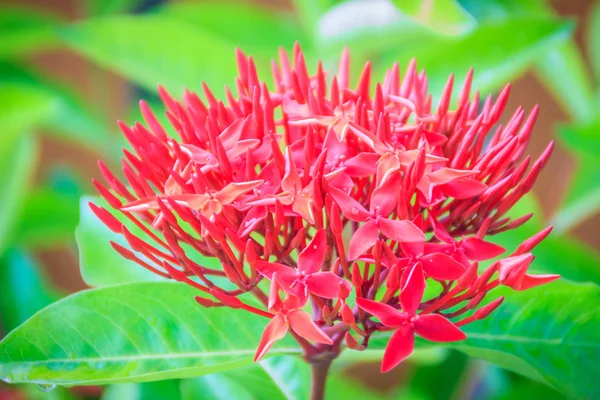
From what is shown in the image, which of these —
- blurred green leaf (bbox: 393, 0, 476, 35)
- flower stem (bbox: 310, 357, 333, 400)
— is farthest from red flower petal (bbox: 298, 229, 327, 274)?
blurred green leaf (bbox: 393, 0, 476, 35)

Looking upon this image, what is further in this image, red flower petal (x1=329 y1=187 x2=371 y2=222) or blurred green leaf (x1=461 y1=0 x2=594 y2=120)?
blurred green leaf (x1=461 y1=0 x2=594 y2=120)

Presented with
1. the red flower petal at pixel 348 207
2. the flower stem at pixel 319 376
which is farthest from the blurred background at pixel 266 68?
the red flower petal at pixel 348 207

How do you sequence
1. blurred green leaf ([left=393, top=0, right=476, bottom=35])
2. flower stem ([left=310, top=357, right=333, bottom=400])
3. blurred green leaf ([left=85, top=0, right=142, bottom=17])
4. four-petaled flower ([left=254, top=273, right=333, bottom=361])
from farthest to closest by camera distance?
1. blurred green leaf ([left=85, top=0, right=142, bottom=17])
2. blurred green leaf ([left=393, top=0, right=476, bottom=35])
3. flower stem ([left=310, top=357, right=333, bottom=400])
4. four-petaled flower ([left=254, top=273, right=333, bottom=361])

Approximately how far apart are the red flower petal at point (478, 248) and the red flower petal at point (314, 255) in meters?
0.09

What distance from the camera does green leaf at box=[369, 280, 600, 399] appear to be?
478mm

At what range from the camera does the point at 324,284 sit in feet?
1.19

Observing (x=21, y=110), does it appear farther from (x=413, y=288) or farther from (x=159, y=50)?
(x=413, y=288)

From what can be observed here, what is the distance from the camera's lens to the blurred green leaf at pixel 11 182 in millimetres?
853

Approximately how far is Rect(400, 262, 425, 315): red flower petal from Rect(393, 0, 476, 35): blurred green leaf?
1.42 ft

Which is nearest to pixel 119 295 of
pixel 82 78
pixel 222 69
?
pixel 222 69

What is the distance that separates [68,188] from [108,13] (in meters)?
0.36

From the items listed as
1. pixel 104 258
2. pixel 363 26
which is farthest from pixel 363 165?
pixel 363 26

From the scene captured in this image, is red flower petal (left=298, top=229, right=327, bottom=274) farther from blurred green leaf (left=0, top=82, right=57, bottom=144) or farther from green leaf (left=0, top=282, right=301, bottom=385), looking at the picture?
blurred green leaf (left=0, top=82, right=57, bottom=144)

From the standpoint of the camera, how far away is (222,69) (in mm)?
886
